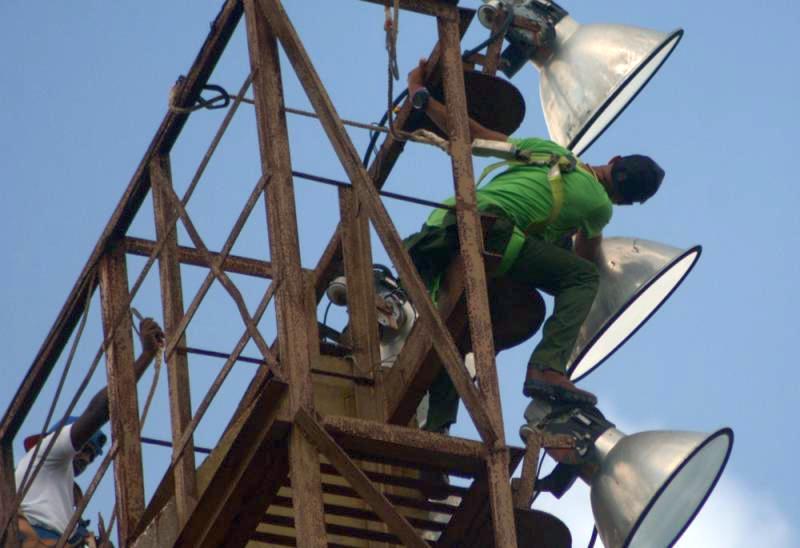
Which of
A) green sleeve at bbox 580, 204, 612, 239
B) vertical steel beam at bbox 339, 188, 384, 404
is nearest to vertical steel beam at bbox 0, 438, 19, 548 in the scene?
vertical steel beam at bbox 339, 188, 384, 404

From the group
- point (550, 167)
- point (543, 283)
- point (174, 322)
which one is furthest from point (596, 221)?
point (174, 322)

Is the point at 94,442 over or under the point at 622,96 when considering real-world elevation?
under

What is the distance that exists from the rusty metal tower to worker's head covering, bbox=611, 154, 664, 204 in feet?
3.58

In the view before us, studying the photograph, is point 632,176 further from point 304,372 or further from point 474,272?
point 304,372

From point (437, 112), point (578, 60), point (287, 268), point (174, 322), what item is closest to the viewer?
point (287, 268)

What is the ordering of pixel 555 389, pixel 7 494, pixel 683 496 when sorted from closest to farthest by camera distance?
pixel 683 496, pixel 555 389, pixel 7 494

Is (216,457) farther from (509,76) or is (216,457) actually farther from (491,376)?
(509,76)

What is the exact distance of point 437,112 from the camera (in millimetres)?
13367

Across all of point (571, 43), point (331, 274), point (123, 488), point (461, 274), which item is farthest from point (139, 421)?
point (571, 43)

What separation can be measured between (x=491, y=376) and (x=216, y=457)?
1.61m

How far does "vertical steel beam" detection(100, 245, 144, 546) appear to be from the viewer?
13844mm

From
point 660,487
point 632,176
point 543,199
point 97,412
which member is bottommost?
point 660,487

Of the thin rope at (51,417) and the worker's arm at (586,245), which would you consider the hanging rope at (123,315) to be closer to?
the thin rope at (51,417)

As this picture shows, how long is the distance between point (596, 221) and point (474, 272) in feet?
6.17
